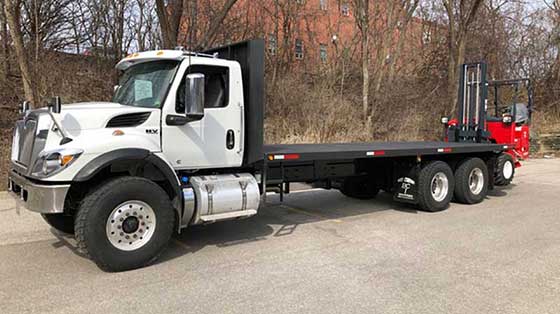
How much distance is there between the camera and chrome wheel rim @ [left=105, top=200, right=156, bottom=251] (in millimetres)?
5129

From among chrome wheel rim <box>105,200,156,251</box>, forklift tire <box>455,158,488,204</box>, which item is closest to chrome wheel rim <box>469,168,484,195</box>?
forklift tire <box>455,158,488,204</box>

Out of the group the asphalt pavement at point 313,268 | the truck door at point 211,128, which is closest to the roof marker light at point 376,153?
the asphalt pavement at point 313,268

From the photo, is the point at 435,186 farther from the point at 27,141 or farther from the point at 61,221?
the point at 27,141

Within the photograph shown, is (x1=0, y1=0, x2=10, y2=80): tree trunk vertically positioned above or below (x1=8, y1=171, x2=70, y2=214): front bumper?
above

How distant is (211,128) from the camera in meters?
6.14

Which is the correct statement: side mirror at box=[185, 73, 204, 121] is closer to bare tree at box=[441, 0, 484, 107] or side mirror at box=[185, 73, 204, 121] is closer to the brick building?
the brick building

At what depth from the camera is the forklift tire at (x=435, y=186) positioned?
8406mm

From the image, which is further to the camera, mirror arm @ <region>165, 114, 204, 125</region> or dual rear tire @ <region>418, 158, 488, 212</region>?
dual rear tire @ <region>418, 158, 488, 212</region>

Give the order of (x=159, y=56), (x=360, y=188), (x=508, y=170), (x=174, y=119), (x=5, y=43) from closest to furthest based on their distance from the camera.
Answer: (x=174, y=119)
(x=159, y=56)
(x=360, y=188)
(x=508, y=170)
(x=5, y=43)

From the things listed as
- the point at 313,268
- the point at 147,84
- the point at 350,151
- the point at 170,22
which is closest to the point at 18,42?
the point at 170,22

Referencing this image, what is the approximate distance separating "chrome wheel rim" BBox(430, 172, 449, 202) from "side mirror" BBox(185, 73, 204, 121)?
17.2ft

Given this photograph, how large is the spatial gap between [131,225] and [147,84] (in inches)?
75.7

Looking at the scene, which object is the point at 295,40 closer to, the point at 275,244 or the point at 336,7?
the point at 336,7

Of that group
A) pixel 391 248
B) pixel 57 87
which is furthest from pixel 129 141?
pixel 57 87
